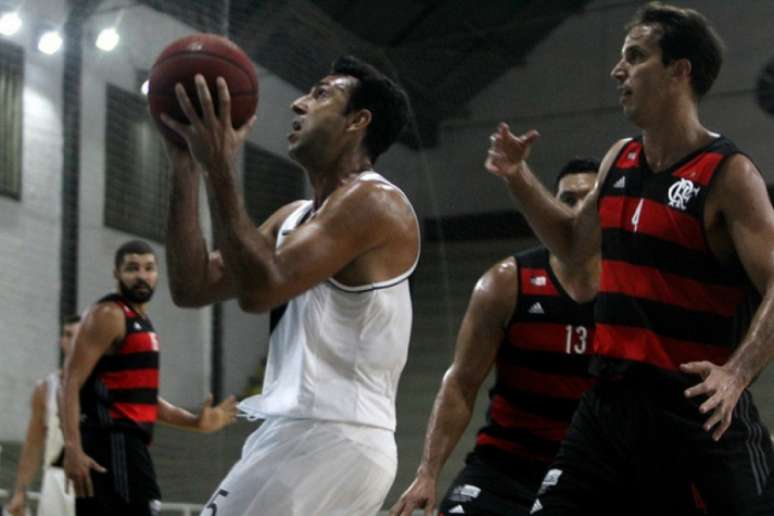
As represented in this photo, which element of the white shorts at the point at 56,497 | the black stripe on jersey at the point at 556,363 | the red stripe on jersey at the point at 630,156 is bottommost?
the white shorts at the point at 56,497

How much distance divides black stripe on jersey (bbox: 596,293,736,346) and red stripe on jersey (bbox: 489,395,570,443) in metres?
0.94

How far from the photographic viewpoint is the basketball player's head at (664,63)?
340cm

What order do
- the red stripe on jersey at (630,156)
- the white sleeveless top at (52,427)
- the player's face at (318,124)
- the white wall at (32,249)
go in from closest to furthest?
the player's face at (318,124), the red stripe on jersey at (630,156), the white sleeveless top at (52,427), the white wall at (32,249)

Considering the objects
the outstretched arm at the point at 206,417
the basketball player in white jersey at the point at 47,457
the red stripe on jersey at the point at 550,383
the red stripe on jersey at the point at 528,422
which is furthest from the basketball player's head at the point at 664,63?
the basketball player in white jersey at the point at 47,457

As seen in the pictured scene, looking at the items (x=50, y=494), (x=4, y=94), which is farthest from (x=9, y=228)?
(x=50, y=494)

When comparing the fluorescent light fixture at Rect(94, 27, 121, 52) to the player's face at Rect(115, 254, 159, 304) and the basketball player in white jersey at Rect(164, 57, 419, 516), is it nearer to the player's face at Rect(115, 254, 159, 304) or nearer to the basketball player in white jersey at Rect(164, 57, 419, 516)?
the player's face at Rect(115, 254, 159, 304)

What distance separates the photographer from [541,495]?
3279mm

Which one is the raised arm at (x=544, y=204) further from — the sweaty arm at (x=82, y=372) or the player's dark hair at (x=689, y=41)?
the sweaty arm at (x=82, y=372)

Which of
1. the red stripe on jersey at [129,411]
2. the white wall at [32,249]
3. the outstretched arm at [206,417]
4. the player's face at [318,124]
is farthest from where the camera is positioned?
the white wall at [32,249]

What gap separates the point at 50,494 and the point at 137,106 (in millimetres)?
4475

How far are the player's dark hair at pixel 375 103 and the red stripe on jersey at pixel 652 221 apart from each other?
0.64 metres

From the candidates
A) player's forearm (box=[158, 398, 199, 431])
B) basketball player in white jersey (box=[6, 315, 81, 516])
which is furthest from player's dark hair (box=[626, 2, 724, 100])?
basketball player in white jersey (box=[6, 315, 81, 516])

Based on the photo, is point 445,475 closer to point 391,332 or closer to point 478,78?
point 478,78

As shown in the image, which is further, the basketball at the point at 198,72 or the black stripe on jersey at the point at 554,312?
the black stripe on jersey at the point at 554,312
